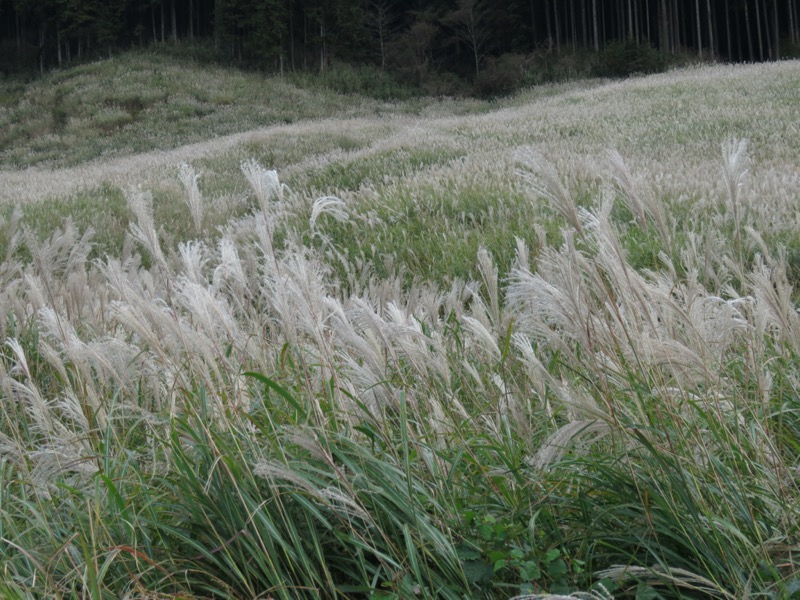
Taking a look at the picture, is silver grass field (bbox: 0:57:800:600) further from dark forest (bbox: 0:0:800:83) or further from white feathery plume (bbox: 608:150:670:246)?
dark forest (bbox: 0:0:800:83)

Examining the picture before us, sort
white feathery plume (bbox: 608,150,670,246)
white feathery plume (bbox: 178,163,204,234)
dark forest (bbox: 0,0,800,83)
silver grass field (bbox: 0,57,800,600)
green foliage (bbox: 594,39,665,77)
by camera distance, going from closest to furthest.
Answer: silver grass field (bbox: 0,57,800,600) → white feathery plume (bbox: 608,150,670,246) → white feathery plume (bbox: 178,163,204,234) → green foliage (bbox: 594,39,665,77) → dark forest (bbox: 0,0,800,83)

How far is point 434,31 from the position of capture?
134ft

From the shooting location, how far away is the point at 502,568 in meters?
1.78

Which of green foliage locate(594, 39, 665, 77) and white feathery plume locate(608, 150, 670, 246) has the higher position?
green foliage locate(594, 39, 665, 77)

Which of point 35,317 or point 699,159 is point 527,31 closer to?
point 699,159

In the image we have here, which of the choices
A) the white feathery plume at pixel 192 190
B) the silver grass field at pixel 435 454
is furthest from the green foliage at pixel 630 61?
the silver grass field at pixel 435 454

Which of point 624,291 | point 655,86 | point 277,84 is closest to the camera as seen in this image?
point 624,291

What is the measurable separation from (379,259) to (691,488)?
4.50 meters

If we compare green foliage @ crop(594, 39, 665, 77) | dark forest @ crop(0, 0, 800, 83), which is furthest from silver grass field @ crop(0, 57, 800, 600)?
dark forest @ crop(0, 0, 800, 83)

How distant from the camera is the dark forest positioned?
40438 mm

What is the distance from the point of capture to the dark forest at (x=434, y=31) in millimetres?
40438

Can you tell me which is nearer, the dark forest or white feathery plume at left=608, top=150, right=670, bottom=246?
white feathery plume at left=608, top=150, right=670, bottom=246

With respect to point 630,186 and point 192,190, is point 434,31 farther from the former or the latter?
point 630,186

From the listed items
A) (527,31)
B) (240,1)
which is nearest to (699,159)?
(240,1)
